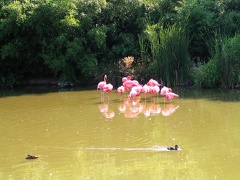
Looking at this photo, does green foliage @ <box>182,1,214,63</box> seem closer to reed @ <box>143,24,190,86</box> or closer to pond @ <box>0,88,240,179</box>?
reed @ <box>143,24,190,86</box>

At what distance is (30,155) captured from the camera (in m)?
7.36

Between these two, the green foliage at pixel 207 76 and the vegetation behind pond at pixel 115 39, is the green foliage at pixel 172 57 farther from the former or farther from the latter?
the green foliage at pixel 207 76

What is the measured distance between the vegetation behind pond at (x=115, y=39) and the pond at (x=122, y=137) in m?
2.20

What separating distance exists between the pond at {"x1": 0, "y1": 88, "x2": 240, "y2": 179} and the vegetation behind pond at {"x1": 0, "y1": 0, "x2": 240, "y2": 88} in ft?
7.23

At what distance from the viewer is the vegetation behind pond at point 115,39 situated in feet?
49.0

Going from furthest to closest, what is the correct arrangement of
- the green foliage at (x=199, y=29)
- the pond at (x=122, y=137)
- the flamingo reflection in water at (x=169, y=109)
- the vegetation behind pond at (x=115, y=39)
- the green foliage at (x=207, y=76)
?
the green foliage at (x=199, y=29), the vegetation behind pond at (x=115, y=39), the green foliage at (x=207, y=76), the flamingo reflection in water at (x=169, y=109), the pond at (x=122, y=137)

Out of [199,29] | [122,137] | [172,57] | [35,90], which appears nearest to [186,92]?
[172,57]

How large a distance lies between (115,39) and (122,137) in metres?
9.18

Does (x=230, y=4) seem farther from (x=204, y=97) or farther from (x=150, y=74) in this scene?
(x=204, y=97)

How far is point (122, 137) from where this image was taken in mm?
8461

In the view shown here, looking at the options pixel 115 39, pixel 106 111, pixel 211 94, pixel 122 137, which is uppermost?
pixel 115 39

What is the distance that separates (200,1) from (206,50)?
1.83m

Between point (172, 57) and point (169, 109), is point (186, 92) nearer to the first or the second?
point (172, 57)

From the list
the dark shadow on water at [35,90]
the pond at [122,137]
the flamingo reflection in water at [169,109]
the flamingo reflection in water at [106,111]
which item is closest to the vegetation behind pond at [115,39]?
the dark shadow on water at [35,90]
